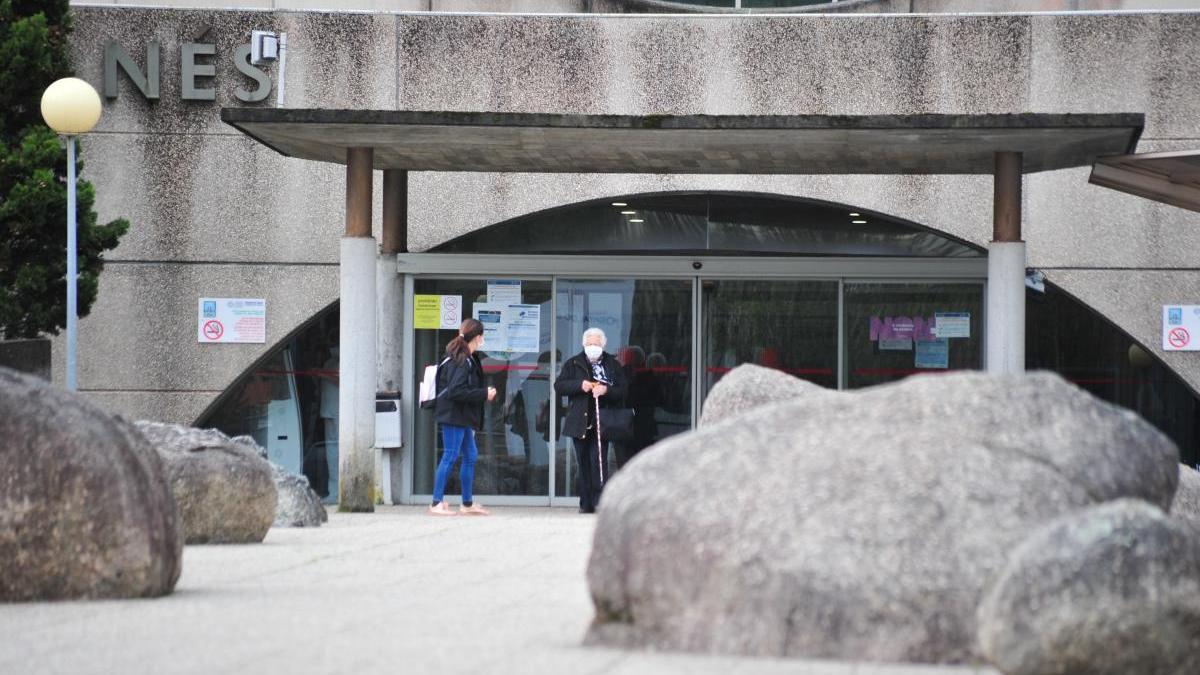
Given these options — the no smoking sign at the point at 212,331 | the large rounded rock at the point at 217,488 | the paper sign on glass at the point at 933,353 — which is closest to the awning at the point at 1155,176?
the paper sign on glass at the point at 933,353

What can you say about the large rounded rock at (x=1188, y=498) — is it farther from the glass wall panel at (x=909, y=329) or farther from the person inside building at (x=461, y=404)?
the glass wall panel at (x=909, y=329)

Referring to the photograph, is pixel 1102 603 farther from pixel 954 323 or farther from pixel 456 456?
pixel 954 323

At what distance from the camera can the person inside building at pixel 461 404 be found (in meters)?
14.9

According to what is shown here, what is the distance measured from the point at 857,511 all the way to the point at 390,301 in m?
11.8

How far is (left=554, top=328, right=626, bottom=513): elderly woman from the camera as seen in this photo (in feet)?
52.3

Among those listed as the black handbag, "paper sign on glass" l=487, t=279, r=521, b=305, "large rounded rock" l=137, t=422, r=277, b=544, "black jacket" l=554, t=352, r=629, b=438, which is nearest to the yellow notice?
"paper sign on glass" l=487, t=279, r=521, b=305

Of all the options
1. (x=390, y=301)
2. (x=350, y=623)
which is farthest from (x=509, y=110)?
(x=350, y=623)

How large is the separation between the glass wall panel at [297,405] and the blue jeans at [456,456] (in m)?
4.71

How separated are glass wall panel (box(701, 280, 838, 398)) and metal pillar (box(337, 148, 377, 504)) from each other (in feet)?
13.1

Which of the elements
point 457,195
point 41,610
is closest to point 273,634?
point 41,610

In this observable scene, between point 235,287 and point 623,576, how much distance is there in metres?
14.3

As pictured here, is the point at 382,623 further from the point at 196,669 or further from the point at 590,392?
the point at 590,392

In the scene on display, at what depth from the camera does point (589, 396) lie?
1600cm

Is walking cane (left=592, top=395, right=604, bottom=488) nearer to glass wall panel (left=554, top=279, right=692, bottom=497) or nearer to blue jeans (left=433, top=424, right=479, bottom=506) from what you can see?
blue jeans (left=433, top=424, right=479, bottom=506)
